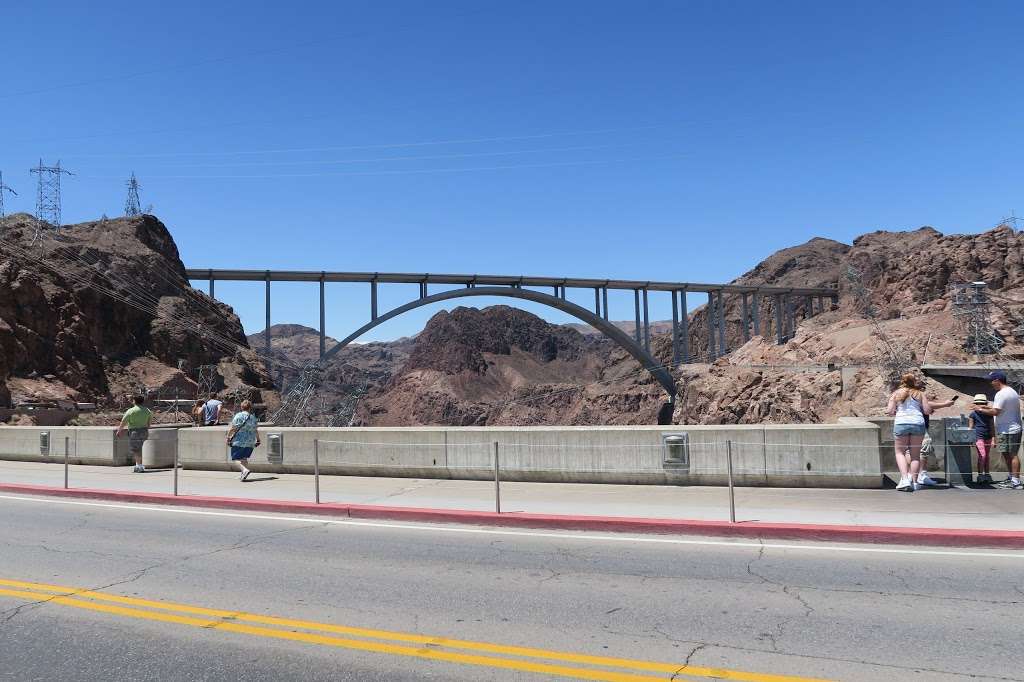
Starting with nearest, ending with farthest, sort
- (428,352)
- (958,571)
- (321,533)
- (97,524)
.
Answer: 1. (958,571)
2. (321,533)
3. (97,524)
4. (428,352)

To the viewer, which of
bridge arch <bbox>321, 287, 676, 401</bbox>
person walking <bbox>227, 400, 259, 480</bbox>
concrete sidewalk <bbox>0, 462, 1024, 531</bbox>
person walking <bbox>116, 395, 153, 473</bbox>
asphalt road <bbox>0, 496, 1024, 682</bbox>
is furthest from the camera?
bridge arch <bbox>321, 287, 676, 401</bbox>

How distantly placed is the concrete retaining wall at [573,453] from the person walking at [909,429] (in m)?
0.36

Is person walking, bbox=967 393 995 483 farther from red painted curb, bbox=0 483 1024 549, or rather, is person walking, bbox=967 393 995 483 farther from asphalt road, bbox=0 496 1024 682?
asphalt road, bbox=0 496 1024 682

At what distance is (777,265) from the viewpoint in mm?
120625

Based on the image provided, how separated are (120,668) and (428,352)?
14245cm

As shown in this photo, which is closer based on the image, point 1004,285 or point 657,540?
point 657,540

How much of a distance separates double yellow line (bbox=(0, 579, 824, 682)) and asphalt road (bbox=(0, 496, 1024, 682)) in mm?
18

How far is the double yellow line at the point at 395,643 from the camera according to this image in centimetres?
456

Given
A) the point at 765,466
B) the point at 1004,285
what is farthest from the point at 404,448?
the point at 1004,285

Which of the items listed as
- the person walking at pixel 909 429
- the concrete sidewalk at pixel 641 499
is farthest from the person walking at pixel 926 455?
the concrete sidewalk at pixel 641 499

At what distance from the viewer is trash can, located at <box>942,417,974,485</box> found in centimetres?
1053

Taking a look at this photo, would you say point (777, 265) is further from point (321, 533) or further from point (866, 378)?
point (321, 533)

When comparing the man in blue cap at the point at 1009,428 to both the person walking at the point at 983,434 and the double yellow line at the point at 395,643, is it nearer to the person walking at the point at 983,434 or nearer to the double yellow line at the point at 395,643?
the person walking at the point at 983,434

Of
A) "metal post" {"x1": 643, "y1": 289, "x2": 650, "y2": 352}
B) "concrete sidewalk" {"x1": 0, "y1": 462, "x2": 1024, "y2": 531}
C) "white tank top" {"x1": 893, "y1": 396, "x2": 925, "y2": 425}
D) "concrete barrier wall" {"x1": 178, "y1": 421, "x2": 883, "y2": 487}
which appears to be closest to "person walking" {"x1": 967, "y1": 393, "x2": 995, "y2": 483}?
"concrete sidewalk" {"x1": 0, "y1": 462, "x2": 1024, "y2": 531}
